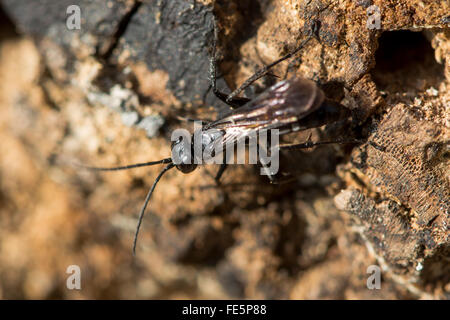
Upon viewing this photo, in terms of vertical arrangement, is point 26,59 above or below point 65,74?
above

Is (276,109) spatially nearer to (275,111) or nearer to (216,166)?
(275,111)

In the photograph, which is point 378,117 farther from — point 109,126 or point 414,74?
point 109,126

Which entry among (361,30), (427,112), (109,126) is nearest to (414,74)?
(427,112)

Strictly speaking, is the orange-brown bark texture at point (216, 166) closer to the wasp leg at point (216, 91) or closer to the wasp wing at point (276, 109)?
the wasp leg at point (216, 91)

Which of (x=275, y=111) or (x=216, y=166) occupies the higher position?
(x=275, y=111)

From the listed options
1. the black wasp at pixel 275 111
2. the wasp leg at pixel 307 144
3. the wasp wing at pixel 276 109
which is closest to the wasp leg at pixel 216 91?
the black wasp at pixel 275 111

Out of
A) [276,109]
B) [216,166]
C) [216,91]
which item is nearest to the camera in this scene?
[276,109]

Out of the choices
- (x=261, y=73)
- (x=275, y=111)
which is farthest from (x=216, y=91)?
(x=275, y=111)
